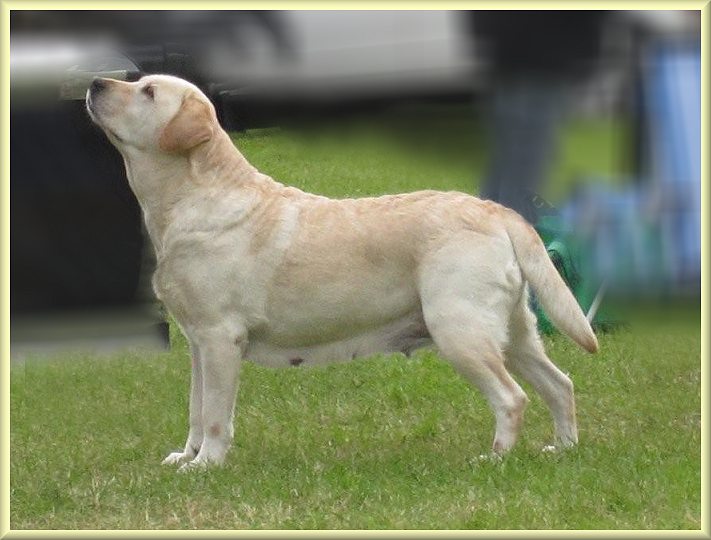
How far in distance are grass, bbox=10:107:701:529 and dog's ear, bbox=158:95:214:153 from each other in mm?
1351

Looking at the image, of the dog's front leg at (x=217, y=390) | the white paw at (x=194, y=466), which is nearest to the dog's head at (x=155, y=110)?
the dog's front leg at (x=217, y=390)

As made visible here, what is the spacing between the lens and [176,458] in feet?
18.3

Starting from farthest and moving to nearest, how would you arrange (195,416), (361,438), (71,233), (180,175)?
(71,233), (361,438), (195,416), (180,175)

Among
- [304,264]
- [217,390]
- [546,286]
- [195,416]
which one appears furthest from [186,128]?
[546,286]

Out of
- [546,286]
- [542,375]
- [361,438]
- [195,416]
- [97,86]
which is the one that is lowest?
[361,438]

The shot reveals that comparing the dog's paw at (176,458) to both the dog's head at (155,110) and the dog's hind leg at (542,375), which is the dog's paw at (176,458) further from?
the dog's hind leg at (542,375)

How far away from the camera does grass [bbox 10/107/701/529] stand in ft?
15.5

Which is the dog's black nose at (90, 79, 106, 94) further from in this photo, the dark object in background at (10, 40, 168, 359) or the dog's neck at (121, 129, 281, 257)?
the dark object in background at (10, 40, 168, 359)

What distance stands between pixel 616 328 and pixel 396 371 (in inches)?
57.7

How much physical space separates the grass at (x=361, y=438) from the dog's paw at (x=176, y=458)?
56mm

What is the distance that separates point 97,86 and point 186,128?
1.31ft

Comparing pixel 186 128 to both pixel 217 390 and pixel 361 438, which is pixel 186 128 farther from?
pixel 361 438

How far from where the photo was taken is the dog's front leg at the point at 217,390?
525cm

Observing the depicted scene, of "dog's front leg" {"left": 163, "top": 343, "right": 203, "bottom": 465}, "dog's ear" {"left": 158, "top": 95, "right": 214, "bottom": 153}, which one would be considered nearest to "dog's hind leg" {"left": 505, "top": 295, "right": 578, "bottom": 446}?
"dog's front leg" {"left": 163, "top": 343, "right": 203, "bottom": 465}
